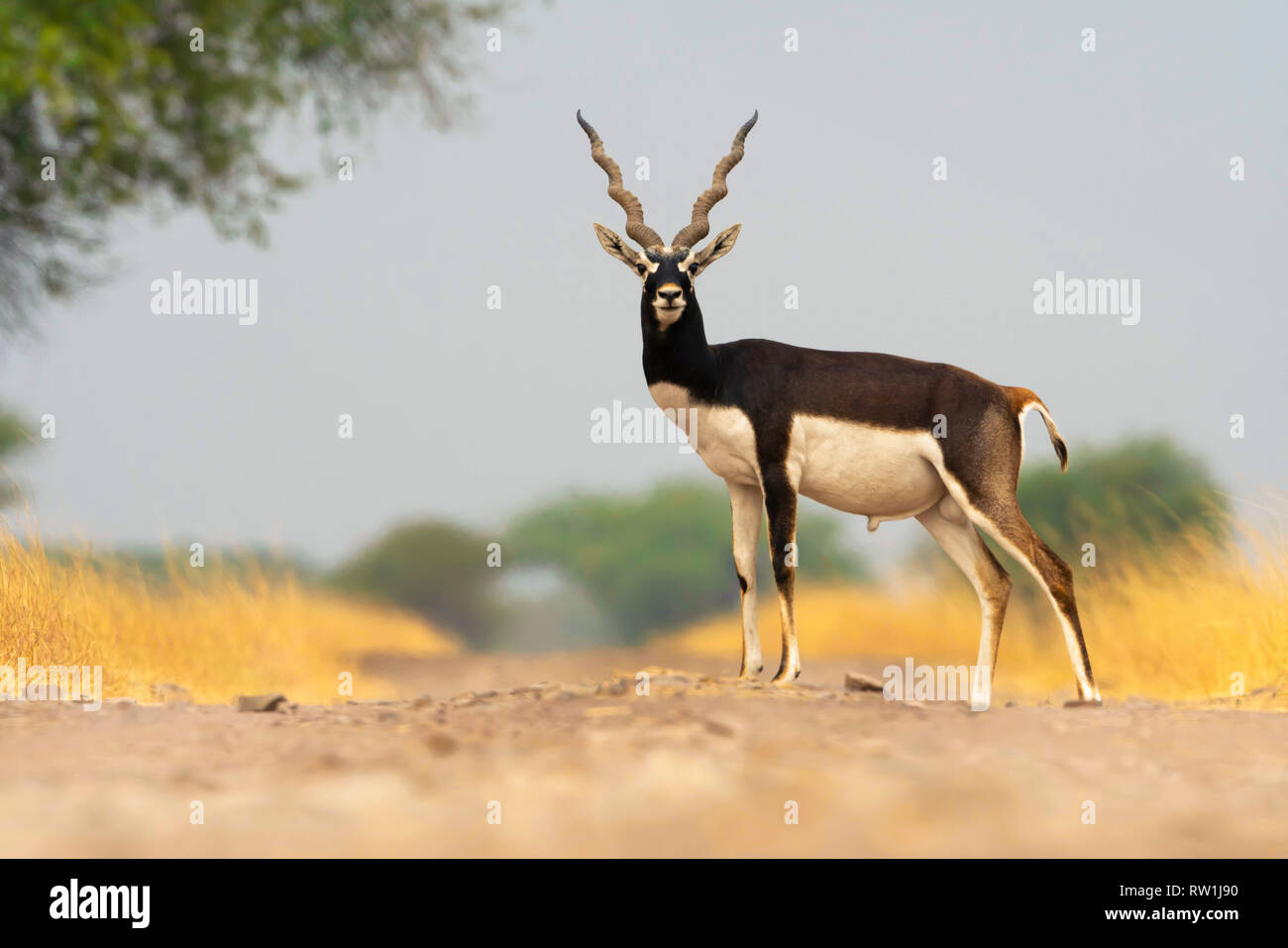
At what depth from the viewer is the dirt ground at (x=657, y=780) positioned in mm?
4305

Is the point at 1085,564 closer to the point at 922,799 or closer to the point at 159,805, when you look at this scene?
the point at 922,799

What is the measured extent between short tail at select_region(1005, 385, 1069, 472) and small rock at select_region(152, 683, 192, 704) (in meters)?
6.90

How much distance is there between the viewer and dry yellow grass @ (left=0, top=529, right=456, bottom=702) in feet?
33.7

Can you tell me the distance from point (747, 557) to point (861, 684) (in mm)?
1154

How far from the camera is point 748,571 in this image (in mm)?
8555

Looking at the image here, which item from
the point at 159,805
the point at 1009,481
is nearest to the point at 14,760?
the point at 159,805

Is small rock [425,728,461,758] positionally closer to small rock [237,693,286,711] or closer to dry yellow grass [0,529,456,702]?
small rock [237,693,286,711]

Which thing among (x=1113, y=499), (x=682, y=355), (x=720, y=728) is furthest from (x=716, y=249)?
(x=1113, y=499)

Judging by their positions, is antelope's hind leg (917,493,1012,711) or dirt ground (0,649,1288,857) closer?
dirt ground (0,649,1288,857)

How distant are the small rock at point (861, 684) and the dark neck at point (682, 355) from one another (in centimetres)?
212

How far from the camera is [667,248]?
852 cm

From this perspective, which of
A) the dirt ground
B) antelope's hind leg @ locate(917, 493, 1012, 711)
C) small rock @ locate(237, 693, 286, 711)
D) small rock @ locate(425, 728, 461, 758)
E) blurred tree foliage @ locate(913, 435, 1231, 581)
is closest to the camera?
the dirt ground

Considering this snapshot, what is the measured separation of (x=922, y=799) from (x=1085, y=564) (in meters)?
10.5

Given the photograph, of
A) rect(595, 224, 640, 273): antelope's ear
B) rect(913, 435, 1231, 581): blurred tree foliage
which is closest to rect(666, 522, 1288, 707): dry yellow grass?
rect(913, 435, 1231, 581): blurred tree foliage
